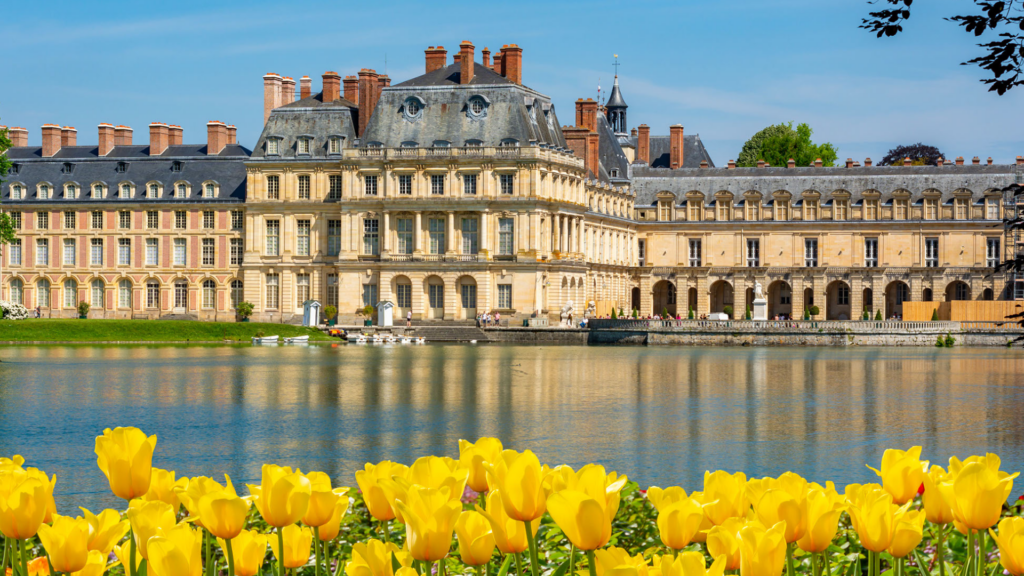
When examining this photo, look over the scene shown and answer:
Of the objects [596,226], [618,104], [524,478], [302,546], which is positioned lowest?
[302,546]

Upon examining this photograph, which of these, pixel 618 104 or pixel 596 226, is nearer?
pixel 596 226

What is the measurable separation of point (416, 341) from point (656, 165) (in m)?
32.9

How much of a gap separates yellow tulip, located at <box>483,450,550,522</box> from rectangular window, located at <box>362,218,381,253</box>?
220 ft

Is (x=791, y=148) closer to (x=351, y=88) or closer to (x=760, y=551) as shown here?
(x=351, y=88)

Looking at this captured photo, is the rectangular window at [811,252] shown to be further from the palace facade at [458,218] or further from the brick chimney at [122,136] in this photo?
the brick chimney at [122,136]

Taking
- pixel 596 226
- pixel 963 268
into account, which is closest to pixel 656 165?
pixel 596 226

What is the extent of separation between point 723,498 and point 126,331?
5607 cm

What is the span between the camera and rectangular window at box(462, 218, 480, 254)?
228 ft

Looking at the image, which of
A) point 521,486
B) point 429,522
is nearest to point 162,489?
point 429,522

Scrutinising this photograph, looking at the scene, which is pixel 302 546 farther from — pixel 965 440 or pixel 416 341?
pixel 416 341

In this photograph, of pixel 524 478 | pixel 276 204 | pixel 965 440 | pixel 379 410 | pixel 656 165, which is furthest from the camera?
pixel 656 165

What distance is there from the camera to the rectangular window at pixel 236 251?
244 ft

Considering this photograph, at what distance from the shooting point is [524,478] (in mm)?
3863

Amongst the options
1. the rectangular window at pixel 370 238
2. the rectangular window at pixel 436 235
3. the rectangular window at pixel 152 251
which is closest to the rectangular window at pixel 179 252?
the rectangular window at pixel 152 251
